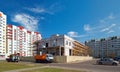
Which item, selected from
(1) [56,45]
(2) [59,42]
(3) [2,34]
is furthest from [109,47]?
(1) [56,45]

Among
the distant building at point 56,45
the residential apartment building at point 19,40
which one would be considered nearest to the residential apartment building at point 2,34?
the residential apartment building at point 19,40

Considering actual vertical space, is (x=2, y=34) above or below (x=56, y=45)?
above

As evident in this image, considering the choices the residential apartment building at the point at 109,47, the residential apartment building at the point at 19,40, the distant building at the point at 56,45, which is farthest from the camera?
the residential apartment building at the point at 109,47

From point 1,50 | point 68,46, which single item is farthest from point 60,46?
point 1,50

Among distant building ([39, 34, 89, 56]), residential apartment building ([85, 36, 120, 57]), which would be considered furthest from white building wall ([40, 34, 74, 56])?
residential apartment building ([85, 36, 120, 57])

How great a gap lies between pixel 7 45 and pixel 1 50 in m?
9.77

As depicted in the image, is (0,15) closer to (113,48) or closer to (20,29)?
(20,29)

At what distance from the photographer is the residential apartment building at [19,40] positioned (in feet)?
455

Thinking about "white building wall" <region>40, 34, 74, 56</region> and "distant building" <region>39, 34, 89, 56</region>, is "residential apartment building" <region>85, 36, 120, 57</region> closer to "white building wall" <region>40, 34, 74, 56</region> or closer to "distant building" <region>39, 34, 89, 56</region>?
"white building wall" <region>40, 34, 74, 56</region>

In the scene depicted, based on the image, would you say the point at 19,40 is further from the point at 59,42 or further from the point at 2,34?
the point at 59,42

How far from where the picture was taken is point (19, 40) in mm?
148500

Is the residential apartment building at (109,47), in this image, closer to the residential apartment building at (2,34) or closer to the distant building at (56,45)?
the residential apartment building at (2,34)

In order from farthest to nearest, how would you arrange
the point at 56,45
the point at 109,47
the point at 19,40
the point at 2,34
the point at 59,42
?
the point at 109,47 < the point at 19,40 < the point at 2,34 < the point at 56,45 < the point at 59,42

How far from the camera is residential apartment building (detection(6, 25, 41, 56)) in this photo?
138738mm
